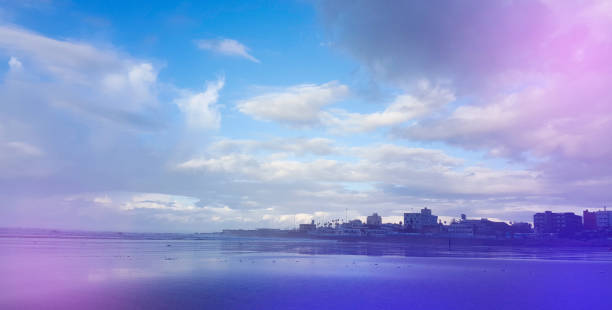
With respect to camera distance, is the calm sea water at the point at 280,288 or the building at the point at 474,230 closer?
the calm sea water at the point at 280,288

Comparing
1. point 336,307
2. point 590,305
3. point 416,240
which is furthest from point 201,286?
point 416,240

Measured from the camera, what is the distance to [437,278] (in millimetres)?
31281

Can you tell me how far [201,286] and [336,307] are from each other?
9.29 metres

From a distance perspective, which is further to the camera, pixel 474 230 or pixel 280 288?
pixel 474 230

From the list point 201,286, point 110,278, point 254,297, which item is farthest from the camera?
point 110,278

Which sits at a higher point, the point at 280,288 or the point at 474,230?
the point at 280,288

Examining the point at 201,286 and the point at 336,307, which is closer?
the point at 336,307

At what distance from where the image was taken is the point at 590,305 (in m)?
21.9

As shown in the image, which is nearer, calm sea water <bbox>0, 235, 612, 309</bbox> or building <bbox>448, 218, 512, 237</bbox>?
calm sea water <bbox>0, 235, 612, 309</bbox>

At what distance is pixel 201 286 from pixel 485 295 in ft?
53.6

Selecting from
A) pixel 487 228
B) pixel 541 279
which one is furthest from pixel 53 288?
pixel 487 228

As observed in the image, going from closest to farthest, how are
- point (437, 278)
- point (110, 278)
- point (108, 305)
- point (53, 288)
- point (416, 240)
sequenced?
1. point (108, 305)
2. point (53, 288)
3. point (110, 278)
4. point (437, 278)
5. point (416, 240)

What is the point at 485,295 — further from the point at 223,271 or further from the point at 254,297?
the point at 223,271

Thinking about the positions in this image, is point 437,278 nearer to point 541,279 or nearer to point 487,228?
point 541,279
